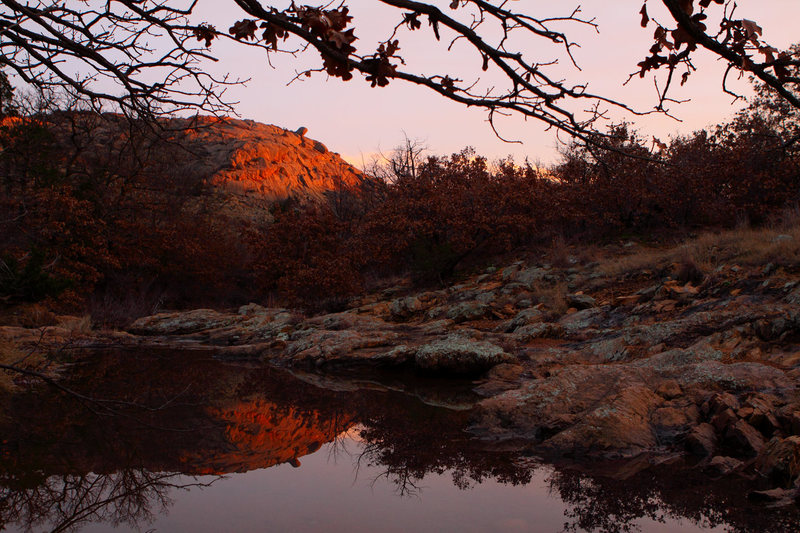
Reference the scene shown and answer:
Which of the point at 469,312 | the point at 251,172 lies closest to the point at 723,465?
the point at 469,312

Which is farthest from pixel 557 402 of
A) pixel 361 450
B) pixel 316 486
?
pixel 316 486

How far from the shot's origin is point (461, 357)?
28.0 feet

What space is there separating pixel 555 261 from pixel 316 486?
13108 millimetres

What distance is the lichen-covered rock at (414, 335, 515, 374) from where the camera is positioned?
8.50m

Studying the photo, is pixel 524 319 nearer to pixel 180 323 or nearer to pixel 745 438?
pixel 745 438

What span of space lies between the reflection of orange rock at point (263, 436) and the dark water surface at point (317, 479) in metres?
0.02

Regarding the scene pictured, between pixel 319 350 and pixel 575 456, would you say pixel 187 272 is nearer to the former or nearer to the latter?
pixel 319 350

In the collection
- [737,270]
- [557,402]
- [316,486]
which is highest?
[737,270]

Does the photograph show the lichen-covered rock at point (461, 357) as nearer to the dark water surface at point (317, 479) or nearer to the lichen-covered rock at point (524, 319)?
the dark water surface at point (317, 479)

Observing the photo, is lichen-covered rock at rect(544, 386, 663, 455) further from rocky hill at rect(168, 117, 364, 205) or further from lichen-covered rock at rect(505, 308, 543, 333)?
rocky hill at rect(168, 117, 364, 205)

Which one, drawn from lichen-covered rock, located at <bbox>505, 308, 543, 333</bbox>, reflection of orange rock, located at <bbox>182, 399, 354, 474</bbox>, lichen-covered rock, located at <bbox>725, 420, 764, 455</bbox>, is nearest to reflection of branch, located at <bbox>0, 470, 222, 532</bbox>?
reflection of orange rock, located at <bbox>182, 399, 354, 474</bbox>

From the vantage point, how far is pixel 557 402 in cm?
582

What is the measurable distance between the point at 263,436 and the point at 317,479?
139 cm

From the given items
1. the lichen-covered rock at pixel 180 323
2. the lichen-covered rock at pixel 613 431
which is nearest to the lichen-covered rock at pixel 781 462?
the lichen-covered rock at pixel 613 431
